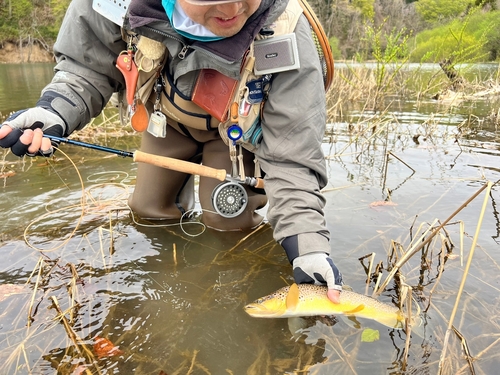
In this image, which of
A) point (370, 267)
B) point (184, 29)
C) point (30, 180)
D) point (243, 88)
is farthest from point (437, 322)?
point (30, 180)

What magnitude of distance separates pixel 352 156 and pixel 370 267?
108 inches

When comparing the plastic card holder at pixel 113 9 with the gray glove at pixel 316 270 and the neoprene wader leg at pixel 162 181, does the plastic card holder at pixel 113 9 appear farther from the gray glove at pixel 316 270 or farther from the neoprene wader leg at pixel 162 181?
the gray glove at pixel 316 270

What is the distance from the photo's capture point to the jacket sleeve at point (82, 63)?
2.42 metres

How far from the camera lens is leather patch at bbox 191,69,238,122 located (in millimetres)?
2412

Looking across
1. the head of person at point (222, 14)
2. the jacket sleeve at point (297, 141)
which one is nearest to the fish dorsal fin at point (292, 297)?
the jacket sleeve at point (297, 141)

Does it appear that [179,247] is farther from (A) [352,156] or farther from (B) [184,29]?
(A) [352,156]

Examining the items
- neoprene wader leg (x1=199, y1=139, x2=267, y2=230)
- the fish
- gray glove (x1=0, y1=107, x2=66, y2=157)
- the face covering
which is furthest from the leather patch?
the fish

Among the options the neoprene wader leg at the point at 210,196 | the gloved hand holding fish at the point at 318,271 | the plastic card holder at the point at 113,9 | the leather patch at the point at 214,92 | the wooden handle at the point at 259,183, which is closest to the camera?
the gloved hand holding fish at the point at 318,271

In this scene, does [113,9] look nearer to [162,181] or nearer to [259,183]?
[162,181]

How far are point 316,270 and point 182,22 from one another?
54.8 inches

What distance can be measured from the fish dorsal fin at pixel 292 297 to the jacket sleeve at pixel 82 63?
1622 mm

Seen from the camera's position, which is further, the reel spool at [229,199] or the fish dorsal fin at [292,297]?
the reel spool at [229,199]

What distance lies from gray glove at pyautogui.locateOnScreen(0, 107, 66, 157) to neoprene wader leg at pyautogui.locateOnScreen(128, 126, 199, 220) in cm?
71

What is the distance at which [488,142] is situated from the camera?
207 inches
